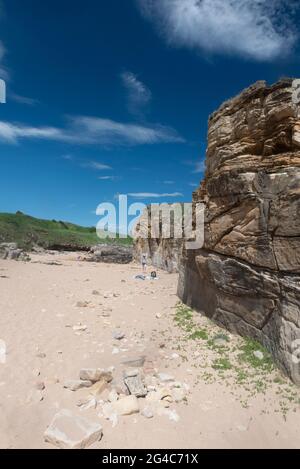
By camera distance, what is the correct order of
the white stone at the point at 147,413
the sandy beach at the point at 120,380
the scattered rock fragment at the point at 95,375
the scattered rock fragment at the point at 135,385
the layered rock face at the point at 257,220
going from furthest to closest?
the layered rock face at the point at 257,220
the scattered rock fragment at the point at 95,375
the scattered rock fragment at the point at 135,385
the white stone at the point at 147,413
the sandy beach at the point at 120,380

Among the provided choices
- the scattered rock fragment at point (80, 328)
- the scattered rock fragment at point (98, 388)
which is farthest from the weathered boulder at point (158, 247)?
the scattered rock fragment at point (98, 388)

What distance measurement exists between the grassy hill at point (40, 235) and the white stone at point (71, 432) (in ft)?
163

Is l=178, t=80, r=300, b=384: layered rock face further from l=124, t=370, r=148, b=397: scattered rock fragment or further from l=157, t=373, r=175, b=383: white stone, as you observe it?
l=124, t=370, r=148, b=397: scattered rock fragment

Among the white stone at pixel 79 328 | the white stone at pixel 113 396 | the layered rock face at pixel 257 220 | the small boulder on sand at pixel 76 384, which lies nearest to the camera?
the white stone at pixel 113 396

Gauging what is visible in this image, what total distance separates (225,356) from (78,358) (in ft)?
12.6

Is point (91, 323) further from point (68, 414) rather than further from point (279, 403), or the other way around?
point (279, 403)

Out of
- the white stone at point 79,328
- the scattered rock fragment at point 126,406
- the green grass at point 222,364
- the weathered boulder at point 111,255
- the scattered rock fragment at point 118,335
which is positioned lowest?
the scattered rock fragment at point 126,406

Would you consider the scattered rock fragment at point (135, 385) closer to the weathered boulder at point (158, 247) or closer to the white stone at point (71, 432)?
the white stone at point (71, 432)

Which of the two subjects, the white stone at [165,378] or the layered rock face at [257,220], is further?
the layered rock face at [257,220]

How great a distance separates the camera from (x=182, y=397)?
21.2ft

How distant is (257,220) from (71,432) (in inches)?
256

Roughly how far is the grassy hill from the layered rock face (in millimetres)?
47164

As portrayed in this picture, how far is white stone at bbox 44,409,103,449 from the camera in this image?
4.98m

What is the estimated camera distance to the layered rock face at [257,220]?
738 cm
